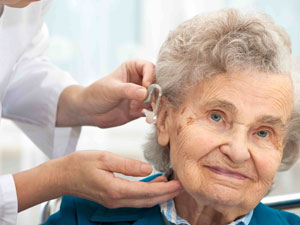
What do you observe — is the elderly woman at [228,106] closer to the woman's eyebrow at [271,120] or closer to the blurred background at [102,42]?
the woman's eyebrow at [271,120]

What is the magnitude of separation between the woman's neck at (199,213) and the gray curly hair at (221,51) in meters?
0.30

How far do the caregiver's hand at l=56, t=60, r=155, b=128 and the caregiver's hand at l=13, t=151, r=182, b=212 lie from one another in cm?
25

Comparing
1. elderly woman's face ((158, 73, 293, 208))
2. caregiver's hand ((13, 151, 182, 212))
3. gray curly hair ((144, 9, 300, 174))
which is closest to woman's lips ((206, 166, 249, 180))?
elderly woman's face ((158, 73, 293, 208))

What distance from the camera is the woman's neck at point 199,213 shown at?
50.2 inches

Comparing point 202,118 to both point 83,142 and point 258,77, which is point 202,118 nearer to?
point 258,77

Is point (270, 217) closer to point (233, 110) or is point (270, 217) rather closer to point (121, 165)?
point (233, 110)

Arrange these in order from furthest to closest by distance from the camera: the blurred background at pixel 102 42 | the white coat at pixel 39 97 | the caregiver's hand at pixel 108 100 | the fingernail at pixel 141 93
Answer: the blurred background at pixel 102 42 < the white coat at pixel 39 97 < the caregiver's hand at pixel 108 100 < the fingernail at pixel 141 93

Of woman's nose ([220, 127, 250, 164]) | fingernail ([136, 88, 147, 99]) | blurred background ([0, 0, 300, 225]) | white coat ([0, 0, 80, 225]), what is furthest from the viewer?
blurred background ([0, 0, 300, 225])

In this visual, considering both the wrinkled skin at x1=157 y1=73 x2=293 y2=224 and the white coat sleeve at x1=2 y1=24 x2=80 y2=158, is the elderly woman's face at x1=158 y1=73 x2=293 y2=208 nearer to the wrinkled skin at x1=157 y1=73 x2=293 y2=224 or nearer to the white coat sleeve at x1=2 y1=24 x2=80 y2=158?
the wrinkled skin at x1=157 y1=73 x2=293 y2=224

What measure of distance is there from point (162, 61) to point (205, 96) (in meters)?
0.18

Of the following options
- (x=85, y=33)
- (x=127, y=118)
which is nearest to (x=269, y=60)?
(x=127, y=118)

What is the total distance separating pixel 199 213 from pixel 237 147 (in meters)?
0.28

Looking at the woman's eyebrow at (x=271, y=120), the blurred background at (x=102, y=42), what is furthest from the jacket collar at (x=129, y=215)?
the blurred background at (x=102, y=42)

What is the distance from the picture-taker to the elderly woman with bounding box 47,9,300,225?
1.16m
